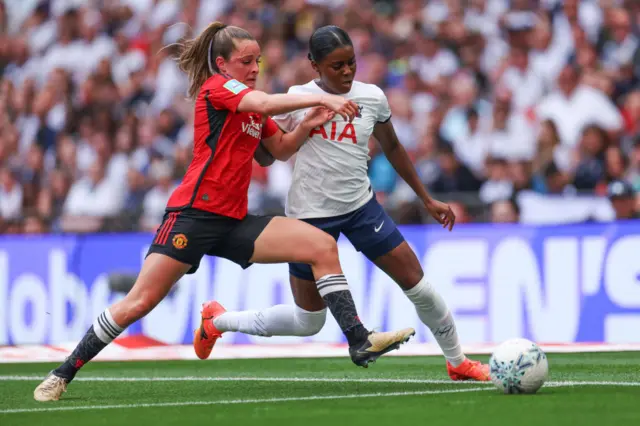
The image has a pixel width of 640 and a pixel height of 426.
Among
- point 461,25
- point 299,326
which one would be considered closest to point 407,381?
point 299,326

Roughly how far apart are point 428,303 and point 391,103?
7422mm

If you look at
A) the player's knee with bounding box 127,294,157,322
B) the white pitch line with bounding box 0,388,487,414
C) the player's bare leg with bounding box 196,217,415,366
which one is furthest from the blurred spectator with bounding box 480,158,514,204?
the player's knee with bounding box 127,294,157,322

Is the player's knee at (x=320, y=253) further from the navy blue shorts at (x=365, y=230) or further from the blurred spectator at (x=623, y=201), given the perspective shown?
the blurred spectator at (x=623, y=201)

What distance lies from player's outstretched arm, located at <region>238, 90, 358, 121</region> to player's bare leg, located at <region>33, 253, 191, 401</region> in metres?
1.00

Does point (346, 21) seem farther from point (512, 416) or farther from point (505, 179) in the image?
point (512, 416)

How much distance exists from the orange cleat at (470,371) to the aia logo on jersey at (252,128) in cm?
194

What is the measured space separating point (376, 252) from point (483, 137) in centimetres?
662

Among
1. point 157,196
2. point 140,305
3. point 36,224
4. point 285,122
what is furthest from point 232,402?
point 36,224

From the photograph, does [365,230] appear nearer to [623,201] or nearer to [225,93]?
[225,93]

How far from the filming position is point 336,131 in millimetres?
7426

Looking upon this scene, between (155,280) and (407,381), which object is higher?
(155,280)

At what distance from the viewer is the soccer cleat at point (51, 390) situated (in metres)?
7.08

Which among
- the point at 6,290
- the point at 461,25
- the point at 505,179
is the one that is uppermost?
the point at 461,25

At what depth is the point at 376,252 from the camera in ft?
24.3
